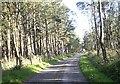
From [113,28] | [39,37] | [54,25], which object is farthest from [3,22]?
[113,28]

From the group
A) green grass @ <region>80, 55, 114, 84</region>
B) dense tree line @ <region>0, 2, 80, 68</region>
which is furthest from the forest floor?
dense tree line @ <region>0, 2, 80, 68</region>

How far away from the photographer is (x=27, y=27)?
5088 centimetres

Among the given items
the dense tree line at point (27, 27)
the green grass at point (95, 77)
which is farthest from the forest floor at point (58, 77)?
the dense tree line at point (27, 27)

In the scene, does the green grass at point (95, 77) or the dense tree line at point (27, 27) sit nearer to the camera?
the green grass at point (95, 77)

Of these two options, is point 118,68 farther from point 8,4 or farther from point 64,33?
point 64,33

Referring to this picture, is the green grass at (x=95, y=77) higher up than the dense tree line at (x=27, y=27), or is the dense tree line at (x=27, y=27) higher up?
the dense tree line at (x=27, y=27)

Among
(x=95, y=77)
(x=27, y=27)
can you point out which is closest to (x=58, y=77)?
(x=95, y=77)

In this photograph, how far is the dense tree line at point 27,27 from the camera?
33.8m

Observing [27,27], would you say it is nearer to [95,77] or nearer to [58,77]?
[58,77]

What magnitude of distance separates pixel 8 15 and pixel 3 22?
0.95 metres

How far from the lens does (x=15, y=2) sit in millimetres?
33469

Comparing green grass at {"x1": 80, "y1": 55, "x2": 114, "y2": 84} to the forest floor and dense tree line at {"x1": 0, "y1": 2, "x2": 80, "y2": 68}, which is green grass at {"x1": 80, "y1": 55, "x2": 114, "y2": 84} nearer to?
the forest floor

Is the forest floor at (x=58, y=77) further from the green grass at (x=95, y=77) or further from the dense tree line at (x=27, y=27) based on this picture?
the dense tree line at (x=27, y=27)

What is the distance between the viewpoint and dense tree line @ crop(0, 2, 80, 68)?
33812 mm
